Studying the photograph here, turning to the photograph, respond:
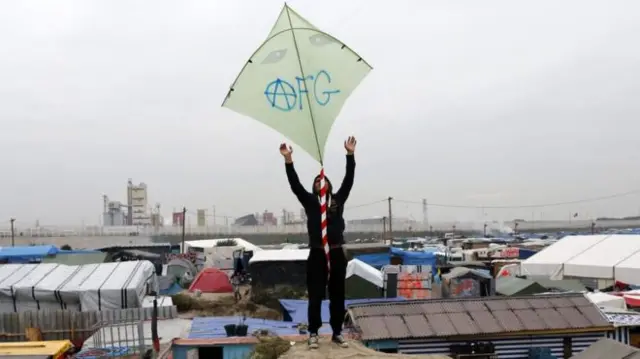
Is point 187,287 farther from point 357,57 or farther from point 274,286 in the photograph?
point 357,57

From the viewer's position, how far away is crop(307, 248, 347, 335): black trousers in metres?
6.29

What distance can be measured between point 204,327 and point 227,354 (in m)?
2.34

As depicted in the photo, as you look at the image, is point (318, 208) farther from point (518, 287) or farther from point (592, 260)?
point (592, 260)

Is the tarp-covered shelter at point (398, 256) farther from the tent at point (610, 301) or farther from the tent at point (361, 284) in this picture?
the tent at point (610, 301)

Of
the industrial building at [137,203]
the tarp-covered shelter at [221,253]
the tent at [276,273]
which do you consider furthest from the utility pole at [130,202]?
the tent at [276,273]

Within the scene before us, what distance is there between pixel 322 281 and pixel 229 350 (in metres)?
4.02

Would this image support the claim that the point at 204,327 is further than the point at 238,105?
Yes

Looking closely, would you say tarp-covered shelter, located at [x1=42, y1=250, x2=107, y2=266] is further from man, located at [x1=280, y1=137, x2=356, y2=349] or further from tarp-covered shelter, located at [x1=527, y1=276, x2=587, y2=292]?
man, located at [x1=280, y1=137, x2=356, y2=349]

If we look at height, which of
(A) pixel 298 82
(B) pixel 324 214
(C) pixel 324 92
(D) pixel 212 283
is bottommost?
(D) pixel 212 283

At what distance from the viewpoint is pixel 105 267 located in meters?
18.4

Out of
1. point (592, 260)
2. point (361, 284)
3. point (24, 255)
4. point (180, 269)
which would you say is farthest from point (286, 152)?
point (24, 255)

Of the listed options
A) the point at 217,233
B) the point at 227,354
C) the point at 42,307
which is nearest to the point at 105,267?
the point at 42,307

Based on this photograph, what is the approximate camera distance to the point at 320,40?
6430mm

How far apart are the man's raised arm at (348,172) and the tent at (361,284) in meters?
13.1
